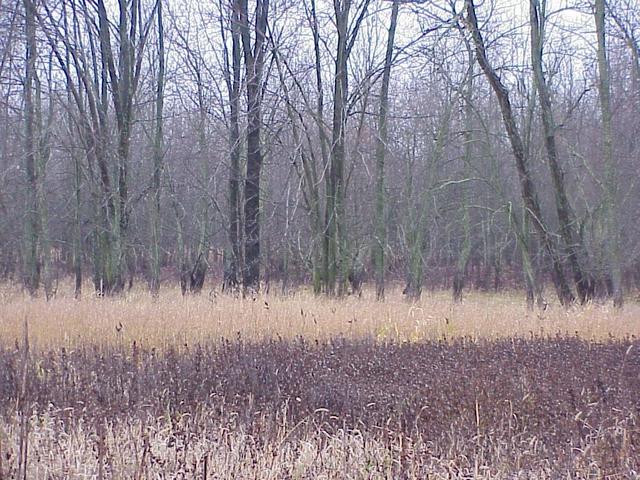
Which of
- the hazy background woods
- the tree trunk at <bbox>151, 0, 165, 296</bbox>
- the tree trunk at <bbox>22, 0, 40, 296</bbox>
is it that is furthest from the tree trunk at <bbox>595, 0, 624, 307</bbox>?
the tree trunk at <bbox>22, 0, 40, 296</bbox>

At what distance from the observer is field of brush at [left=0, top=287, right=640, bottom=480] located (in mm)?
4492

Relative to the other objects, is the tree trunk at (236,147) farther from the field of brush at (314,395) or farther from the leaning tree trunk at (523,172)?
the field of brush at (314,395)

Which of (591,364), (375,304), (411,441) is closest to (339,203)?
(375,304)

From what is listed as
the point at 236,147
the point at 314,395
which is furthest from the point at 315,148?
the point at 314,395

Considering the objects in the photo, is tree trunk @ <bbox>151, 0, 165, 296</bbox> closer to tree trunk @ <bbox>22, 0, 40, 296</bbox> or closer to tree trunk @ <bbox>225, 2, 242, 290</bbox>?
tree trunk @ <bbox>225, 2, 242, 290</bbox>

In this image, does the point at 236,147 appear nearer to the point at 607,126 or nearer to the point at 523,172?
the point at 523,172

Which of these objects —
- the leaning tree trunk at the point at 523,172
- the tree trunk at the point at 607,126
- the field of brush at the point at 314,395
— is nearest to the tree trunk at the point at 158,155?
the leaning tree trunk at the point at 523,172

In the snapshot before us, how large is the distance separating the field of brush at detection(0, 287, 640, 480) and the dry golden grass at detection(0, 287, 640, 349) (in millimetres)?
39

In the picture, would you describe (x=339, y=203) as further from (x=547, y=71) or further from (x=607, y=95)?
(x=547, y=71)

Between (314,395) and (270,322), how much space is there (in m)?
3.60

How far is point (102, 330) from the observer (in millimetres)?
9047

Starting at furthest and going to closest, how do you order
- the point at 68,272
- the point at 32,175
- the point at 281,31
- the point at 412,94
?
1. the point at 68,272
2. the point at 32,175
3. the point at 412,94
4. the point at 281,31

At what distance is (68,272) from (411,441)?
31654 millimetres

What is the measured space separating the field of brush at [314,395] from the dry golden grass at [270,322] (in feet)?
0.13
